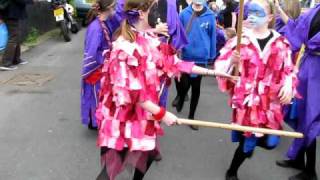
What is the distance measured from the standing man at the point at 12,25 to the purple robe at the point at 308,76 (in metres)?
5.66

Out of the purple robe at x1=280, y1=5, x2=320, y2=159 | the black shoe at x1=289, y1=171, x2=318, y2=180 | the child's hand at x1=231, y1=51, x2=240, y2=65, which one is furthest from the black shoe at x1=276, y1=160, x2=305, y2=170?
the child's hand at x1=231, y1=51, x2=240, y2=65

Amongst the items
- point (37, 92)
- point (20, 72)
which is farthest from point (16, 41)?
point (37, 92)

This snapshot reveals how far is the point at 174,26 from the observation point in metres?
4.78

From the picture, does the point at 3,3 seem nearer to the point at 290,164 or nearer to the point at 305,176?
the point at 290,164

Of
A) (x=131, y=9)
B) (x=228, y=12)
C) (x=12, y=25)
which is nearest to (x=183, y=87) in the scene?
(x=228, y=12)

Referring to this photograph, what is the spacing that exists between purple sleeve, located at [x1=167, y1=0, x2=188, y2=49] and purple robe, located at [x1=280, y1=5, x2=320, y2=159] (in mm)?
1079

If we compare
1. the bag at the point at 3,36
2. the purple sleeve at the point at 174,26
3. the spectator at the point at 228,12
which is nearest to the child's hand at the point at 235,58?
the purple sleeve at the point at 174,26

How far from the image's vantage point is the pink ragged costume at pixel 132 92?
124 inches

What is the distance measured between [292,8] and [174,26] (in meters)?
1.25

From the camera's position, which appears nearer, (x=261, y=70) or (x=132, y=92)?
(x=132, y=92)

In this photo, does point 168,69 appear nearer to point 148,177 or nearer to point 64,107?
point 148,177

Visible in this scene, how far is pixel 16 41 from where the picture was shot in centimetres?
871

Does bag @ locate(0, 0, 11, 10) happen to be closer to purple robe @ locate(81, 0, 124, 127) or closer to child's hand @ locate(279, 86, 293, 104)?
purple robe @ locate(81, 0, 124, 127)

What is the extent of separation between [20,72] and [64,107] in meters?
2.33
